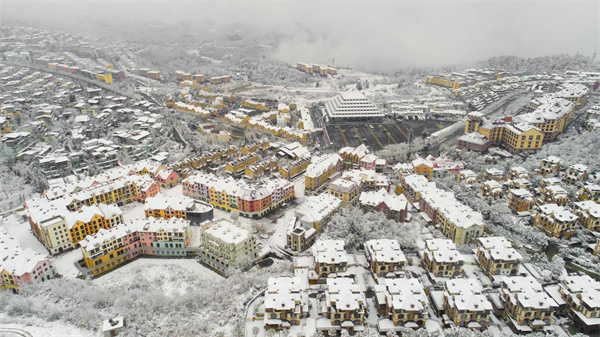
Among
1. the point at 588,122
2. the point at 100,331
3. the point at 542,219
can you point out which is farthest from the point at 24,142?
the point at 588,122

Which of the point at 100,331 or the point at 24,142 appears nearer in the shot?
the point at 100,331

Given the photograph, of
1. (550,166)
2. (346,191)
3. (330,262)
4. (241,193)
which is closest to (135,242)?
(241,193)

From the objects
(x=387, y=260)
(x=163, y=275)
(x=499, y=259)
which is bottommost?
(x=163, y=275)

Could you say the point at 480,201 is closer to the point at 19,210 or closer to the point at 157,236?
the point at 157,236

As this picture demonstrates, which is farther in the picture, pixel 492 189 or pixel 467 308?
pixel 492 189

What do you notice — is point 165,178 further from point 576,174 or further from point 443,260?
point 576,174

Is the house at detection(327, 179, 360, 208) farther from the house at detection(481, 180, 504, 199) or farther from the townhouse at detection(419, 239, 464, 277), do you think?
the house at detection(481, 180, 504, 199)
